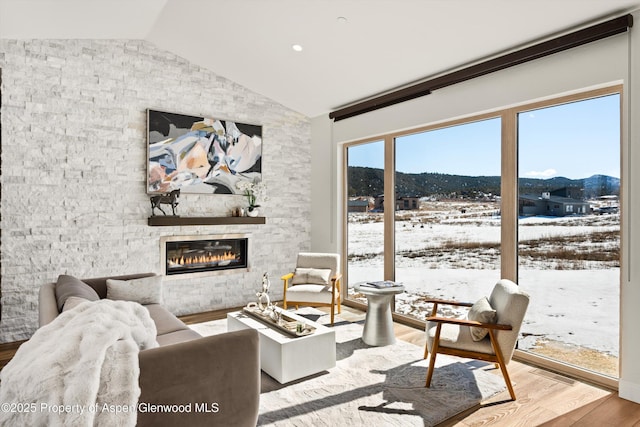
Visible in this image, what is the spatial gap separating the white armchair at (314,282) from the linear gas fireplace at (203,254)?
3.10 ft

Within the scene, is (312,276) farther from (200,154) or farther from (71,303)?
(71,303)

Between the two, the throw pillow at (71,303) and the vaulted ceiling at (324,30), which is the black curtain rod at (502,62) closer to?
the vaulted ceiling at (324,30)

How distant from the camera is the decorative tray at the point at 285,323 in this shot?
3115mm

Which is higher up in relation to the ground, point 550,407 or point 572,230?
point 572,230

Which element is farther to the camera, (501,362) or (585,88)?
(585,88)

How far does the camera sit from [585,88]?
307 cm

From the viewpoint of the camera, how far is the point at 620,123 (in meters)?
2.97

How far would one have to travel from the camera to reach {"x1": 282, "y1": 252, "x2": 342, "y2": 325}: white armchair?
14.7ft

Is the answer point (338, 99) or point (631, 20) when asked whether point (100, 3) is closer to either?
point (338, 99)

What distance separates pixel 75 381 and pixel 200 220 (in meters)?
3.55

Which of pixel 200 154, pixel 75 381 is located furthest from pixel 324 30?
pixel 75 381

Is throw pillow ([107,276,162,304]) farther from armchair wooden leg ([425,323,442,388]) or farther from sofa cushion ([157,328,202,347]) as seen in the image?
armchair wooden leg ([425,323,442,388])

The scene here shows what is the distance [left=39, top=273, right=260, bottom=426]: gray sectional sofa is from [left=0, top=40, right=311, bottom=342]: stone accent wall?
10.4ft

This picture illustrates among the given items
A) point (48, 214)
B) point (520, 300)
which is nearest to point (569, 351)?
point (520, 300)
